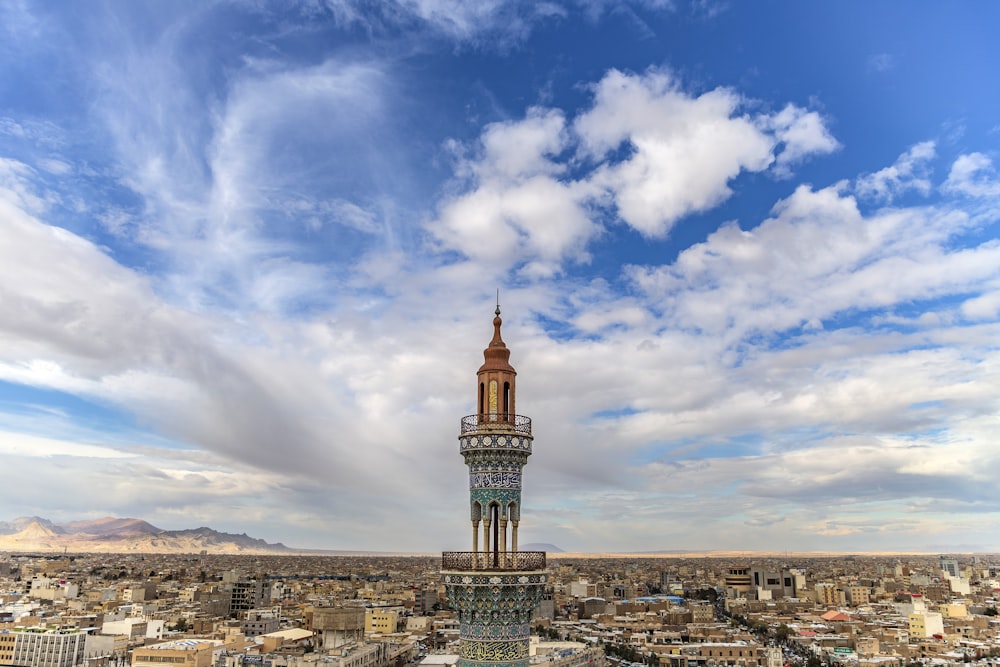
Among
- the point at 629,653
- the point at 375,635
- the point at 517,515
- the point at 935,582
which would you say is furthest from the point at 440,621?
the point at 935,582

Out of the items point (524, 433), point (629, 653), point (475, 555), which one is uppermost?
point (524, 433)

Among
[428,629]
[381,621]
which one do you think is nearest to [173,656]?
[381,621]

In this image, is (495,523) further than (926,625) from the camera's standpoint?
No

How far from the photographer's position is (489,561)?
53.6 feet

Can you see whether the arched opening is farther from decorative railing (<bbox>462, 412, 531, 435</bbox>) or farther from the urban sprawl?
the urban sprawl

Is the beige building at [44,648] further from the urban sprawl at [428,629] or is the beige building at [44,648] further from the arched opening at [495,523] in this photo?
the arched opening at [495,523]

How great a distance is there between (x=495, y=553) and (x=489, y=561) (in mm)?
242

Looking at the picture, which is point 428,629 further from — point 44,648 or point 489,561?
point 489,561

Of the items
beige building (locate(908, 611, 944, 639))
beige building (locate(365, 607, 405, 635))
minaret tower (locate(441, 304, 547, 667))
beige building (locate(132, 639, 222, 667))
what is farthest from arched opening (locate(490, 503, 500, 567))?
beige building (locate(908, 611, 944, 639))

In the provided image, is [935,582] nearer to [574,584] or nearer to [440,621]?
[574,584]

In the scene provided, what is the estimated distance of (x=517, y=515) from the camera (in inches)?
660

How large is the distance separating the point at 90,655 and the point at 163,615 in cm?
2878

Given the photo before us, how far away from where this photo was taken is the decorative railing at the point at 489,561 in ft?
53.3

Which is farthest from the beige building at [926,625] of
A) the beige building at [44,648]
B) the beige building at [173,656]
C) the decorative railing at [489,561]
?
→ the decorative railing at [489,561]
